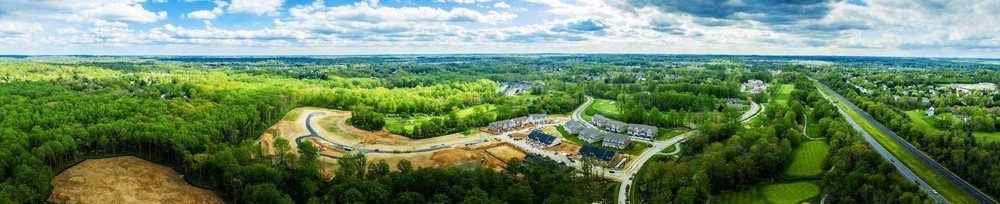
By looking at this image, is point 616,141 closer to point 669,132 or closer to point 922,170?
point 669,132

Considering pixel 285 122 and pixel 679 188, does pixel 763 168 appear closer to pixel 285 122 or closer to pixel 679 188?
pixel 679 188

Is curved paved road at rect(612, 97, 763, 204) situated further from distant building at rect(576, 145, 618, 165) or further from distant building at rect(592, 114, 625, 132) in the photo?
distant building at rect(592, 114, 625, 132)

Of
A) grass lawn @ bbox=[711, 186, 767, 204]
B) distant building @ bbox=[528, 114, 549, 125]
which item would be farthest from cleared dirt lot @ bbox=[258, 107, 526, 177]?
grass lawn @ bbox=[711, 186, 767, 204]

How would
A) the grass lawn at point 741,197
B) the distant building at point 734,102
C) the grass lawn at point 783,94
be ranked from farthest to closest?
the grass lawn at point 783,94, the distant building at point 734,102, the grass lawn at point 741,197

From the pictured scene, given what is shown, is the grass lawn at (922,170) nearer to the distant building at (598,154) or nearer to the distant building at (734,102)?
the distant building at (734,102)

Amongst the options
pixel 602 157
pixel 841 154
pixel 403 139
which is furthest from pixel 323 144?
pixel 841 154

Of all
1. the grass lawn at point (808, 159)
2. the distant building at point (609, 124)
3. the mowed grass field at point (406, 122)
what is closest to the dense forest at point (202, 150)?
the mowed grass field at point (406, 122)
